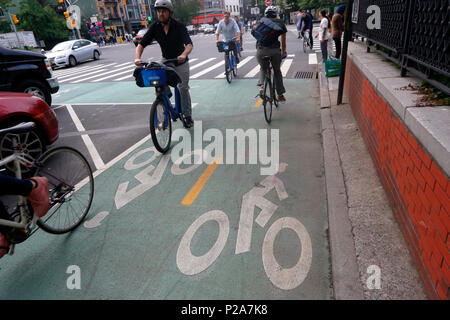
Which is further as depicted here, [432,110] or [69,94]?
[69,94]

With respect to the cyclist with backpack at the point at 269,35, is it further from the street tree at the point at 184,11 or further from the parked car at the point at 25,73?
the street tree at the point at 184,11

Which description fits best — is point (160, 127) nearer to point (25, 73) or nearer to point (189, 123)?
point (189, 123)

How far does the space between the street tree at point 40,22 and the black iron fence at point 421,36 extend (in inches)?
1865

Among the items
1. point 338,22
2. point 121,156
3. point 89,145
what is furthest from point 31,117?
point 338,22

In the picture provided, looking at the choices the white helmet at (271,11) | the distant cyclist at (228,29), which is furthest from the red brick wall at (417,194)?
the distant cyclist at (228,29)

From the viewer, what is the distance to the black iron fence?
8.09 ft

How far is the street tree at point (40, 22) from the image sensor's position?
39.7m

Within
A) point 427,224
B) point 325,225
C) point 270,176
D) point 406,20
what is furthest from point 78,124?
point 427,224

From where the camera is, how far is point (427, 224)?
2184 millimetres

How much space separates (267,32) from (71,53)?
18620mm

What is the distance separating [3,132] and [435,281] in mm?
3660

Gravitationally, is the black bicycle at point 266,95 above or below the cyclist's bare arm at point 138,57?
below

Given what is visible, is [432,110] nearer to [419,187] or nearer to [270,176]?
[419,187]

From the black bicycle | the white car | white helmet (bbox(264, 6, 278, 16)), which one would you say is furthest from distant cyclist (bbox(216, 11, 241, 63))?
the white car
